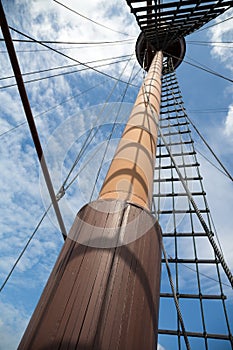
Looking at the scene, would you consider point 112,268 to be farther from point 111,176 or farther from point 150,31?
point 150,31

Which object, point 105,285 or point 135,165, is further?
point 135,165

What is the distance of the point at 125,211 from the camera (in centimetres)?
120

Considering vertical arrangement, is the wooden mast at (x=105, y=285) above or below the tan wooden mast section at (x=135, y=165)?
below

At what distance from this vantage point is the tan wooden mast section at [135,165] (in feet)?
4.70

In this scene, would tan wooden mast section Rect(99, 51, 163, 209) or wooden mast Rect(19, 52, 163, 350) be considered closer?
wooden mast Rect(19, 52, 163, 350)

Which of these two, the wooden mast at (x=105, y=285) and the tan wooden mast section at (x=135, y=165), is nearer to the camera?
the wooden mast at (x=105, y=285)

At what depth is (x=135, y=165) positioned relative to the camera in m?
1.61

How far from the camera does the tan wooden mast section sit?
4.70 feet

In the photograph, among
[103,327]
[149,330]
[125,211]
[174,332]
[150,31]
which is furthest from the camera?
[150,31]

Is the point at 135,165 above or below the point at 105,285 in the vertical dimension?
above

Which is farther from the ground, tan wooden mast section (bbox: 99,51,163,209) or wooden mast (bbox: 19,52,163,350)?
tan wooden mast section (bbox: 99,51,163,209)

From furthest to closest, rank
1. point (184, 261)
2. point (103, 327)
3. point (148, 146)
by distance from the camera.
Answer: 1. point (184, 261)
2. point (148, 146)
3. point (103, 327)

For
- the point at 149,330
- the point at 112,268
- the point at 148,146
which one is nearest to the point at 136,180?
the point at 148,146

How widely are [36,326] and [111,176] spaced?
938mm
